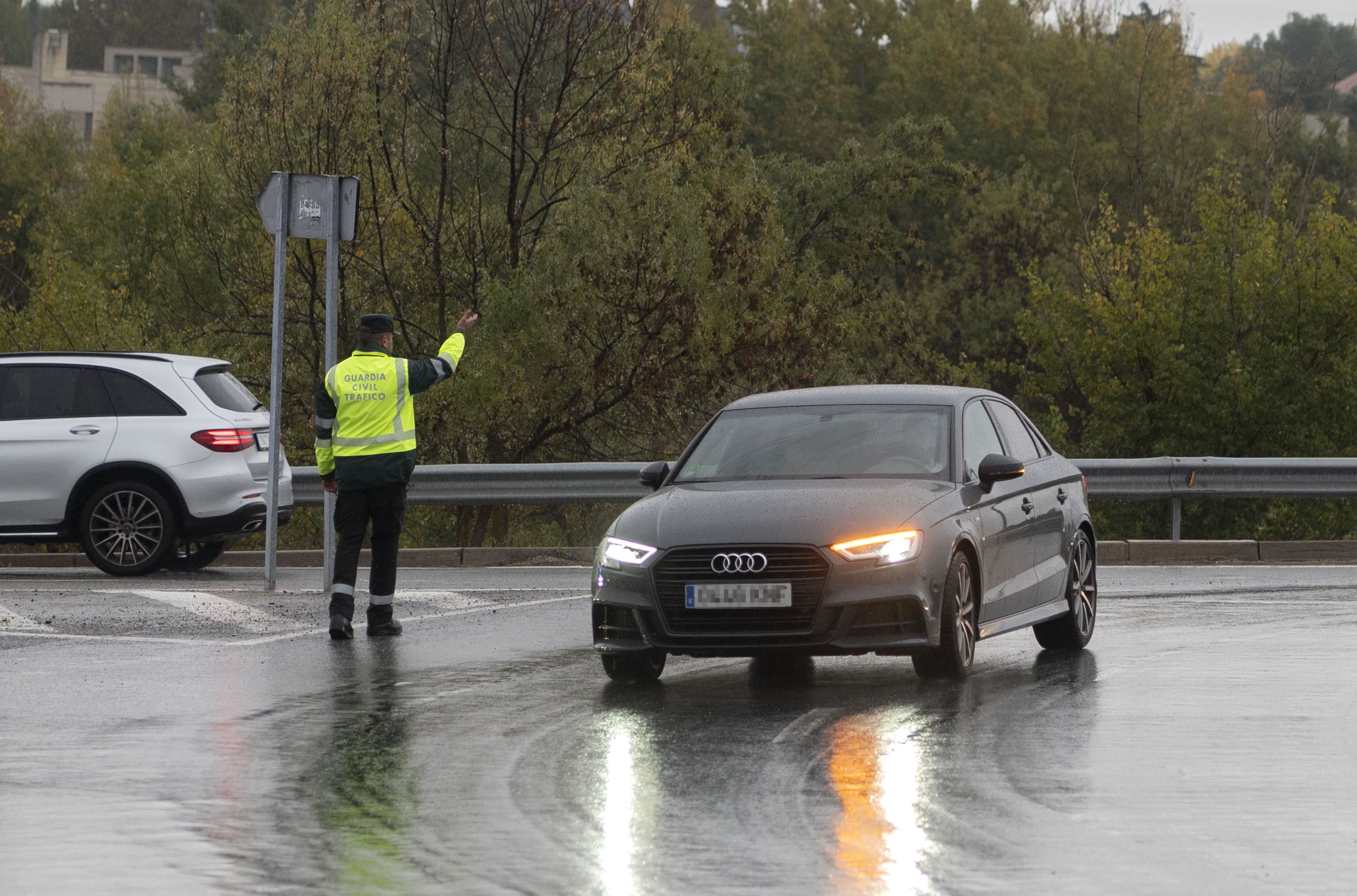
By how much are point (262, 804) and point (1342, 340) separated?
2094 cm

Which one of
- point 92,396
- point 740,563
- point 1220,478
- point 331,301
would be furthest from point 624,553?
point 1220,478

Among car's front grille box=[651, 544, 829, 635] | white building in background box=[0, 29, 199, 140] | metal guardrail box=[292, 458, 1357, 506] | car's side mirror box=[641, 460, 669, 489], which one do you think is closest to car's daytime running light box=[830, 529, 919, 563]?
car's front grille box=[651, 544, 829, 635]

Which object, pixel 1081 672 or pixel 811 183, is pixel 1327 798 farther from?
pixel 811 183

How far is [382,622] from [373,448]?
1104 millimetres

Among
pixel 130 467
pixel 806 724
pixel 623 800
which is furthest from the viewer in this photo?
pixel 130 467

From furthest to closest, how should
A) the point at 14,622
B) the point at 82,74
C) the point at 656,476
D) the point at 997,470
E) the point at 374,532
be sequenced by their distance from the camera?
1. the point at 82,74
2. the point at 14,622
3. the point at 374,532
4. the point at 656,476
5. the point at 997,470

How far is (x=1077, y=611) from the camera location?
11.8 meters

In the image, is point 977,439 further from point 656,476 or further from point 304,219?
point 304,219

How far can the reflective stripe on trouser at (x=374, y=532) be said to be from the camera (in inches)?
496

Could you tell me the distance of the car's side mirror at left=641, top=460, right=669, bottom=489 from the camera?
11.2 metres

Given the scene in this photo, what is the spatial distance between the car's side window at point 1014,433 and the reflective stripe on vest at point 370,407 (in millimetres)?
3529

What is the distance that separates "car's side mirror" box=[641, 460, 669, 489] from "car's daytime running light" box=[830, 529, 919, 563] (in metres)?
1.74

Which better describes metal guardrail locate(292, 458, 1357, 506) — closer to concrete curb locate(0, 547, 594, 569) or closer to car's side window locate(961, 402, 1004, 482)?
concrete curb locate(0, 547, 594, 569)

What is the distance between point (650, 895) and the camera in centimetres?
561
